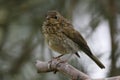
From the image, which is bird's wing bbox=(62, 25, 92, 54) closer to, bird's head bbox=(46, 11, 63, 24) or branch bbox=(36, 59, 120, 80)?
bird's head bbox=(46, 11, 63, 24)

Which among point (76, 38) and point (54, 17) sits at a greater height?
point (54, 17)

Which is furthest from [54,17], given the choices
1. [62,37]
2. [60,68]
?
[60,68]

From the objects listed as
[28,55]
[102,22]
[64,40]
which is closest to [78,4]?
[102,22]

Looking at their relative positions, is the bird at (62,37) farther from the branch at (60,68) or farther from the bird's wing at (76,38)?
the branch at (60,68)

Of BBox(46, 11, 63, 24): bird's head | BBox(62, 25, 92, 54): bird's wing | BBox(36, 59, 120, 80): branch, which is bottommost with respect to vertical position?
BBox(36, 59, 120, 80): branch

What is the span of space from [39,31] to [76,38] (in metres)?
1.87

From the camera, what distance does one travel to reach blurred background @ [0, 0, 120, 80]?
23.4ft

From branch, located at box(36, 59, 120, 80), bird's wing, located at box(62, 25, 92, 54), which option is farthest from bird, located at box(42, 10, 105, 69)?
branch, located at box(36, 59, 120, 80)

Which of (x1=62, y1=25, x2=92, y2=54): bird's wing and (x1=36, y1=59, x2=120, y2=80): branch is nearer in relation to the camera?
(x1=36, y1=59, x2=120, y2=80): branch

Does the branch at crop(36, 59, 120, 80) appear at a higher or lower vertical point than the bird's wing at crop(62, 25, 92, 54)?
lower

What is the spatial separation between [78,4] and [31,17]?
2.26 ft

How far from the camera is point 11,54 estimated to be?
301 inches

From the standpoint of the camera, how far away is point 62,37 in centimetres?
595

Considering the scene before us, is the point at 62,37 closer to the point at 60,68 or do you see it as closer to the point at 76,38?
the point at 76,38
